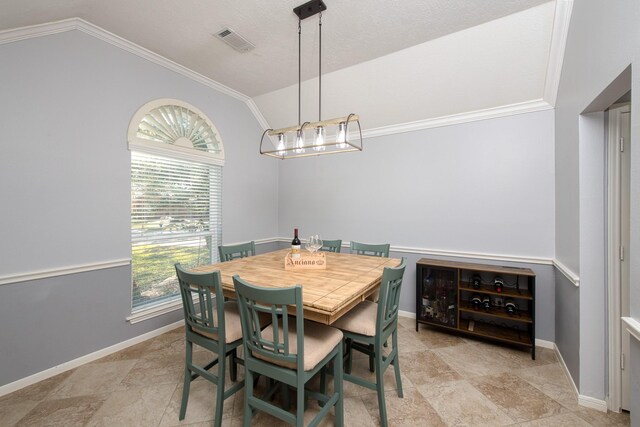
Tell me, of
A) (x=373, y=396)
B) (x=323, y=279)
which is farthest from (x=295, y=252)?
(x=373, y=396)

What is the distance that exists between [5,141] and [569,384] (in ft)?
15.5

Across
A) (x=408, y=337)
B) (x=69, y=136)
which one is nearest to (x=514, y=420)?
(x=408, y=337)

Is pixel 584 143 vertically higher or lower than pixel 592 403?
higher

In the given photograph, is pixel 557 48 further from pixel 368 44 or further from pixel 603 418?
pixel 603 418

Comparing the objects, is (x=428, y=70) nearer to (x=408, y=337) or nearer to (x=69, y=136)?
(x=408, y=337)

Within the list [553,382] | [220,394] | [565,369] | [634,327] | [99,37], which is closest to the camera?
[634,327]

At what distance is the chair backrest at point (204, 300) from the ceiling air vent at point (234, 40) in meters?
2.15

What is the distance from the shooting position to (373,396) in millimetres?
1967

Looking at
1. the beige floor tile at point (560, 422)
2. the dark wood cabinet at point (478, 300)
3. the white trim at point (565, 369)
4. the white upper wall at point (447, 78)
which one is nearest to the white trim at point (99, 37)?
the white upper wall at point (447, 78)

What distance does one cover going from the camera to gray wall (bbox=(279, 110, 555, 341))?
8.89ft

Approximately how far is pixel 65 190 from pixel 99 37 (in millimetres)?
1449

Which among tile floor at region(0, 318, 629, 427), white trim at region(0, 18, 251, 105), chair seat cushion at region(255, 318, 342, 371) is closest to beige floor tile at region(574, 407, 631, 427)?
tile floor at region(0, 318, 629, 427)

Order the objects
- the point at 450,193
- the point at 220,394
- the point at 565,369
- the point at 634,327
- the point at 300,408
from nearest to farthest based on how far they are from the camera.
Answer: the point at 634,327 → the point at 300,408 → the point at 220,394 → the point at 565,369 → the point at 450,193

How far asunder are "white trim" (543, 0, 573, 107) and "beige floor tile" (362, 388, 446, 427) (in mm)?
2985
